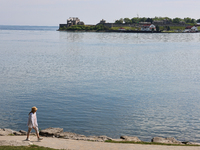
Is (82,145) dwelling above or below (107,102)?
above

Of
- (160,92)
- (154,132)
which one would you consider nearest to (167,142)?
(154,132)

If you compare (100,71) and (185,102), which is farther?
(100,71)

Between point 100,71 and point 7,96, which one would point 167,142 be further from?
point 100,71

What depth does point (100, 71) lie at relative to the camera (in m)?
56.3

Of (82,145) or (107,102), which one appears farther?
(107,102)

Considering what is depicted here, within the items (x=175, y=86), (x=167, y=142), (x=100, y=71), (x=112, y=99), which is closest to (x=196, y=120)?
(x=167, y=142)

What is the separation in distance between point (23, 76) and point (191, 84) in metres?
29.8

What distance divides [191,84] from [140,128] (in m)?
22.3

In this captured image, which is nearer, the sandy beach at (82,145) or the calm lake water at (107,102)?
the sandy beach at (82,145)

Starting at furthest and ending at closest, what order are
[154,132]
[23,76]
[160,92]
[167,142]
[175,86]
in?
[23,76]
[175,86]
[160,92]
[154,132]
[167,142]

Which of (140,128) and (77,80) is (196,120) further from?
(77,80)

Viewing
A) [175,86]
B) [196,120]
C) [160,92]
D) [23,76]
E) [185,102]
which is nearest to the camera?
[196,120]

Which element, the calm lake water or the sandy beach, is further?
the calm lake water

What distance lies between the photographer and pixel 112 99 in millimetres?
35125
